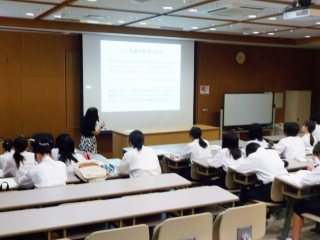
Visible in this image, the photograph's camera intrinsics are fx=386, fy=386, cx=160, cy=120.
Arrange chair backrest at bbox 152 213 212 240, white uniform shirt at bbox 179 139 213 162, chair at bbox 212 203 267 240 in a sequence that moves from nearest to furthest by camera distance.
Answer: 1. chair backrest at bbox 152 213 212 240
2. chair at bbox 212 203 267 240
3. white uniform shirt at bbox 179 139 213 162

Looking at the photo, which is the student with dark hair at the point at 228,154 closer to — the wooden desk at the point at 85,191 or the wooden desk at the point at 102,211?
the wooden desk at the point at 85,191

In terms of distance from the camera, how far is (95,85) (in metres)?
8.10

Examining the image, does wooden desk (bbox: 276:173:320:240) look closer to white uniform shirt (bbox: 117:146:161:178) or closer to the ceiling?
white uniform shirt (bbox: 117:146:161:178)

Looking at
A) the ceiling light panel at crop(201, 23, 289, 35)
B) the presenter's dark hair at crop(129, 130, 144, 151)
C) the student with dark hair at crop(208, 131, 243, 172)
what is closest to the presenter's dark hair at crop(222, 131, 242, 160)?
the student with dark hair at crop(208, 131, 243, 172)

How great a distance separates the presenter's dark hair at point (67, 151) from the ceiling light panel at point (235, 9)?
8.73 feet

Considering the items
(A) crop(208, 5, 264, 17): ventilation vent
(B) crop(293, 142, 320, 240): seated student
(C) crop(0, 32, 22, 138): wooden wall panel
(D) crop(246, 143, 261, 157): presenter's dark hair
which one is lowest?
(B) crop(293, 142, 320, 240): seated student

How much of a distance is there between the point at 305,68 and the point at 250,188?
25.1ft

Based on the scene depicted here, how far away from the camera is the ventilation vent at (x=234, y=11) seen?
553cm

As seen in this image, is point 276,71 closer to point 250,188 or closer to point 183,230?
point 250,188

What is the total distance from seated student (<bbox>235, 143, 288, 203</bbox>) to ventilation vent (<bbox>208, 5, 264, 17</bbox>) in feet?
7.10

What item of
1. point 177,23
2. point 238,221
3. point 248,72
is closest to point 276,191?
point 238,221

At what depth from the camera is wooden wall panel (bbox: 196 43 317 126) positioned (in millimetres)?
9680

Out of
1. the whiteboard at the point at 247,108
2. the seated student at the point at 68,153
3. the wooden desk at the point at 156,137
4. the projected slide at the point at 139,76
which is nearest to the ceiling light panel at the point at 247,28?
the projected slide at the point at 139,76

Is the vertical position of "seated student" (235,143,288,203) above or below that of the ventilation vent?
below
